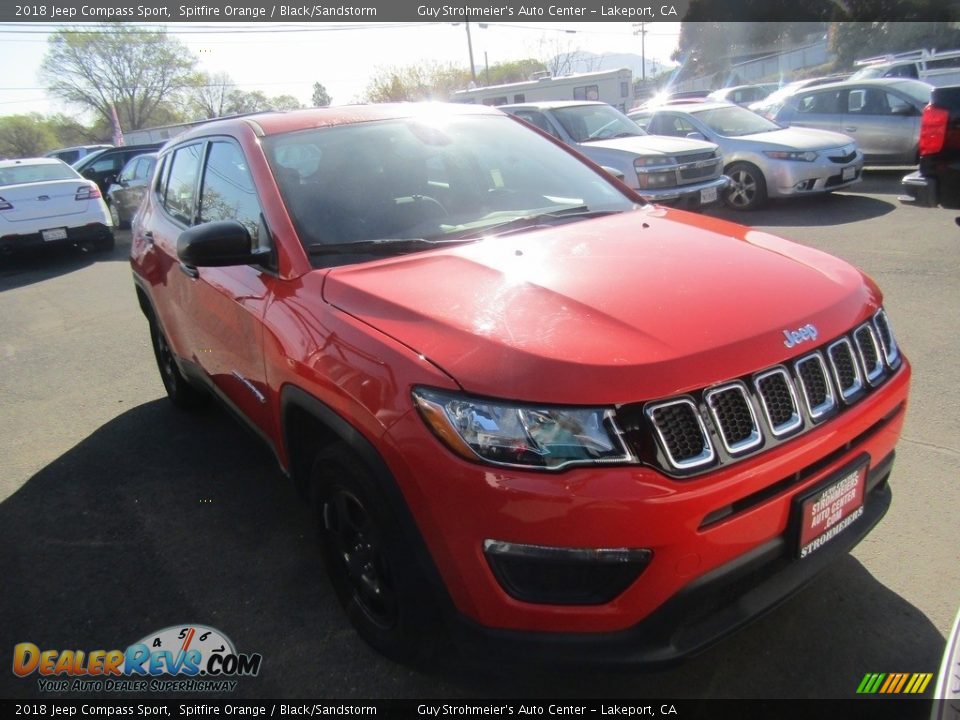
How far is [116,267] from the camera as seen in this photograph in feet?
36.0

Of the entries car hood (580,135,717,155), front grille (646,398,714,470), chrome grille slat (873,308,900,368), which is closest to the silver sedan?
car hood (580,135,717,155)

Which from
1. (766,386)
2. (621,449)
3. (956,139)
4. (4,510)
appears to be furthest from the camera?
(956,139)

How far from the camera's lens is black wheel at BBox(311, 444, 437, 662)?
201 cm

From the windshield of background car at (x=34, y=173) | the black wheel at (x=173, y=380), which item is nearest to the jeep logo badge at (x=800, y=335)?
the black wheel at (x=173, y=380)

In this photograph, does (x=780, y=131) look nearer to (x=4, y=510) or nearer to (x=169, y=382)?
(x=169, y=382)

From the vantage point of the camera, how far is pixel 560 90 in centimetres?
2030

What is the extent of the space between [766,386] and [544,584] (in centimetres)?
79

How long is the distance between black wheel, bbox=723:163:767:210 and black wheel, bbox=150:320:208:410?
827cm

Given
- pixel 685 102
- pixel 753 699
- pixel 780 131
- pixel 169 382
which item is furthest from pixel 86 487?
pixel 685 102

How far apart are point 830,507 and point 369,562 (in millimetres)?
1433

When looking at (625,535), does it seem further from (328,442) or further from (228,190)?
(228,190)

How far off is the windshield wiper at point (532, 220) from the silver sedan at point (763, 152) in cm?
763

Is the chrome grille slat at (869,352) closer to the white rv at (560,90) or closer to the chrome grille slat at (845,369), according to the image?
the chrome grille slat at (845,369)

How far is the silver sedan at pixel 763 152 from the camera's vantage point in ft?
31.2
